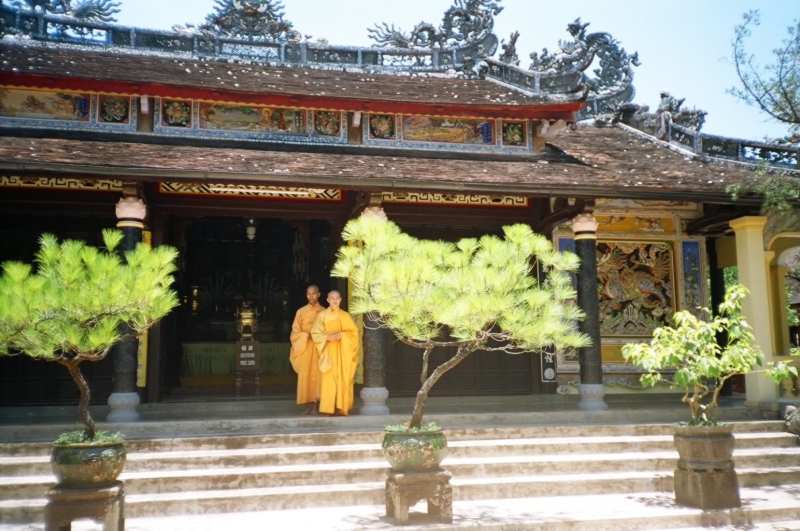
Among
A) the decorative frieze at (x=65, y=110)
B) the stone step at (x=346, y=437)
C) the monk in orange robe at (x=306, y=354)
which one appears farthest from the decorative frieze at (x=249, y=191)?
the stone step at (x=346, y=437)

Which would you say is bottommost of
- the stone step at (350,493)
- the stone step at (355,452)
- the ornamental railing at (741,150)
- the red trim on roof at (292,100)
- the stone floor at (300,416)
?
the stone step at (350,493)

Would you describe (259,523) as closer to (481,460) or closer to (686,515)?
(481,460)

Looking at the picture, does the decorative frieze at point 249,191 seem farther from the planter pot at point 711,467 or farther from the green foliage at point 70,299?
the planter pot at point 711,467

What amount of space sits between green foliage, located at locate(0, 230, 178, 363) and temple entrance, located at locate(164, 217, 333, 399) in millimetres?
6654

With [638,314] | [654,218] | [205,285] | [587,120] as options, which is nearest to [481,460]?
[638,314]

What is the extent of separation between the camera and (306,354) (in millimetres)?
9258

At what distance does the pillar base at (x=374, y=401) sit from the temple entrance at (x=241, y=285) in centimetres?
369

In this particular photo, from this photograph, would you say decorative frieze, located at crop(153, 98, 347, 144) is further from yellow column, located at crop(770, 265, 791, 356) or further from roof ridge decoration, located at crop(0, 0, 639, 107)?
yellow column, located at crop(770, 265, 791, 356)

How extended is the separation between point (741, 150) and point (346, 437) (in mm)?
8210

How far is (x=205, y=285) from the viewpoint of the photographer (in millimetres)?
13414

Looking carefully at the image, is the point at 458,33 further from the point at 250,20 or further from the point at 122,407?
the point at 122,407

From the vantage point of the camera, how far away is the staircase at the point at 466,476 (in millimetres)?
6270

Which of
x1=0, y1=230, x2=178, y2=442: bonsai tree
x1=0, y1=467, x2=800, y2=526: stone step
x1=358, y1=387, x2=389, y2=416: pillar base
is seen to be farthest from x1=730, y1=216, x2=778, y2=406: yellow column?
x1=0, y1=230, x2=178, y2=442: bonsai tree

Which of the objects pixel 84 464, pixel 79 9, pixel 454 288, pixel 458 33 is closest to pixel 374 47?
pixel 458 33
